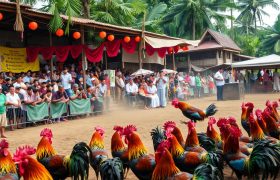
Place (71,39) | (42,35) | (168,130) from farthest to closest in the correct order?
(71,39) < (42,35) < (168,130)

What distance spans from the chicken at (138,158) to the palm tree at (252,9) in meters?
53.6

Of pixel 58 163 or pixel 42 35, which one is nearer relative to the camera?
pixel 58 163

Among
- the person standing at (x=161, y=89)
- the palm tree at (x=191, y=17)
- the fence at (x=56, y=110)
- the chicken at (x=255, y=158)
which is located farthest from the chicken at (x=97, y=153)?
the palm tree at (x=191, y=17)

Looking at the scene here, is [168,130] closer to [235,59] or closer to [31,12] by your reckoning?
[31,12]

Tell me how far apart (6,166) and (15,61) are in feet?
42.9

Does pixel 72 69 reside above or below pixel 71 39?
below

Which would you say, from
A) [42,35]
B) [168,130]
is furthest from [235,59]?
[168,130]

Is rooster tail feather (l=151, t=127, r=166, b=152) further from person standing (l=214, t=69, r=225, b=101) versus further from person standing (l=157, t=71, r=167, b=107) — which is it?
person standing (l=214, t=69, r=225, b=101)

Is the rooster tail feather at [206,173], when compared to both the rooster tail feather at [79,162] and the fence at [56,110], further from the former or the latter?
the fence at [56,110]

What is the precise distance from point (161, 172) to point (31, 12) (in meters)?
11.3

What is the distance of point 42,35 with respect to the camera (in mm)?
19109

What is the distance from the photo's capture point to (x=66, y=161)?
5109 mm

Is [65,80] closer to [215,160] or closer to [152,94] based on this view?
[152,94]

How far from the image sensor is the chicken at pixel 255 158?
15.2 feet
